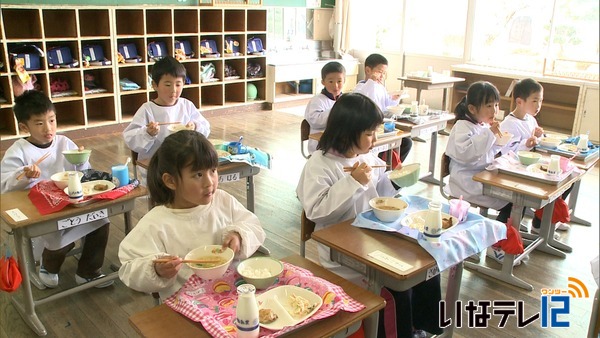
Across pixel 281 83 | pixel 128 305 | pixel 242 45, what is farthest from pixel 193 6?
pixel 128 305

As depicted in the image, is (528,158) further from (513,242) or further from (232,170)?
(232,170)

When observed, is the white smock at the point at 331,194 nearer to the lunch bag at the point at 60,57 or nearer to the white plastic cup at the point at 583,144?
the white plastic cup at the point at 583,144

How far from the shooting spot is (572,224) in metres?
3.82

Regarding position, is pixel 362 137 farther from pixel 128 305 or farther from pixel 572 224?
pixel 572 224

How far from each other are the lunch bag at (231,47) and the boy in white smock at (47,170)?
4802 millimetres

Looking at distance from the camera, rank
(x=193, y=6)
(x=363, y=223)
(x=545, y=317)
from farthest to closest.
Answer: (x=193, y=6)
(x=545, y=317)
(x=363, y=223)

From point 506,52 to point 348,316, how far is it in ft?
22.7

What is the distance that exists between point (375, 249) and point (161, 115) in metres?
2.18

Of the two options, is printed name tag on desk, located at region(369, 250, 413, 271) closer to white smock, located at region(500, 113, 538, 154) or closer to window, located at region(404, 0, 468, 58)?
white smock, located at region(500, 113, 538, 154)

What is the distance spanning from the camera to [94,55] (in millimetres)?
6125

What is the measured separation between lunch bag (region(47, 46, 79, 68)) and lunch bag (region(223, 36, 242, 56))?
7.21 ft

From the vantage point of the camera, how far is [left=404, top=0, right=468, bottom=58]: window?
7844 mm

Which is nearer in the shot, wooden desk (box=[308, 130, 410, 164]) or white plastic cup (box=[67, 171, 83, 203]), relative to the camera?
white plastic cup (box=[67, 171, 83, 203])

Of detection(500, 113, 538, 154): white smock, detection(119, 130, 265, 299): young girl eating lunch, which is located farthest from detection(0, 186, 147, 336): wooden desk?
detection(500, 113, 538, 154): white smock
